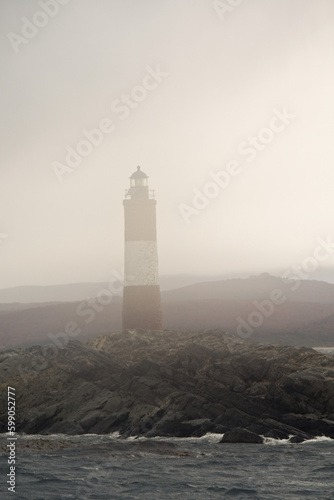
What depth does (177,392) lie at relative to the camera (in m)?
27.7

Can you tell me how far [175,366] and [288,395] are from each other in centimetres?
631

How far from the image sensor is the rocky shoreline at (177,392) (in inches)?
999

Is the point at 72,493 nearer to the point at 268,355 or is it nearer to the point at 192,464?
the point at 192,464

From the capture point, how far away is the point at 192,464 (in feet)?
68.2

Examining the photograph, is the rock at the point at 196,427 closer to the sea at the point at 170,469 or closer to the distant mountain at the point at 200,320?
the sea at the point at 170,469

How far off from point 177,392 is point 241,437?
4620mm

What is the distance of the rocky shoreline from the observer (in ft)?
83.3

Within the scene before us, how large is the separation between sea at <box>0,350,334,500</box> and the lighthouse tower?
53.8ft

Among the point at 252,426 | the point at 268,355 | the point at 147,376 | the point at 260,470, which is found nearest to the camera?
the point at 260,470

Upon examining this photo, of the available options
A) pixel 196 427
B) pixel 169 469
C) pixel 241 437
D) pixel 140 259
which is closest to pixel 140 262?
pixel 140 259

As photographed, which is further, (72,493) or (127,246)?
(127,246)

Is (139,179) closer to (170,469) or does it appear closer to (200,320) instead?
(170,469)

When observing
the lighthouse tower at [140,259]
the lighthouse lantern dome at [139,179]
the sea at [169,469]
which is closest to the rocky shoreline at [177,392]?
the sea at [169,469]

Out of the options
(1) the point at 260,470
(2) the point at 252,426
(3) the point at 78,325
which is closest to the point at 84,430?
(2) the point at 252,426
